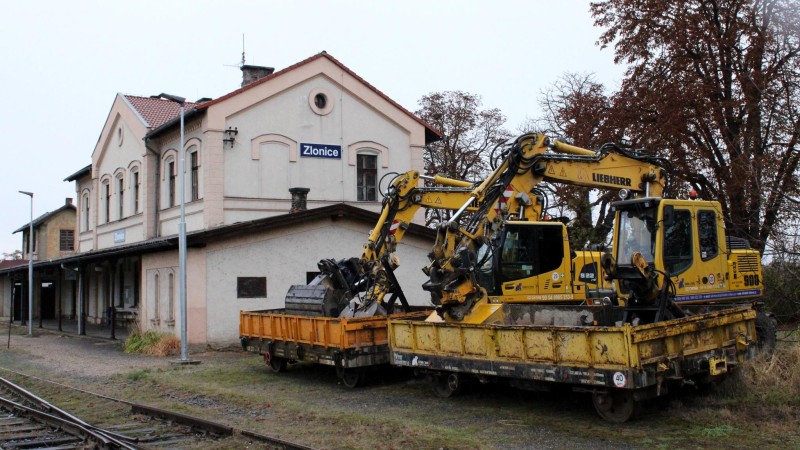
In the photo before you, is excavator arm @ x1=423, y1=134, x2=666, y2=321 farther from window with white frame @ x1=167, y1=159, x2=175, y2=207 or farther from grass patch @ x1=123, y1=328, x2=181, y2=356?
window with white frame @ x1=167, y1=159, x2=175, y2=207

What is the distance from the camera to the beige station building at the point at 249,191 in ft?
76.6

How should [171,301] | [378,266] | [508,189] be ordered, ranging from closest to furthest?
1. [508,189]
2. [378,266]
3. [171,301]

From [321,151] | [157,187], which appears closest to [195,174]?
[157,187]

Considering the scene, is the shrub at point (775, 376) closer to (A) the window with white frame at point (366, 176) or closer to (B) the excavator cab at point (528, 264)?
(B) the excavator cab at point (528, 264)

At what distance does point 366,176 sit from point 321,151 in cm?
215

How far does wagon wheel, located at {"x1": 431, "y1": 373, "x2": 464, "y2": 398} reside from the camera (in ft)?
42.5

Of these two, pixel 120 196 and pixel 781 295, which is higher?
pixel 120 196

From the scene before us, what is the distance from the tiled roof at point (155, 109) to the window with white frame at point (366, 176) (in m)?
7.62

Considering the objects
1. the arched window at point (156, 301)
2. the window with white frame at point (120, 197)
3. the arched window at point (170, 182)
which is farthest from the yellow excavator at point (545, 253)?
the window with white frame at point (120, 197)

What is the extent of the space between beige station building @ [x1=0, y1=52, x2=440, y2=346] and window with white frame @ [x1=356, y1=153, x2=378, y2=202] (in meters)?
0.04

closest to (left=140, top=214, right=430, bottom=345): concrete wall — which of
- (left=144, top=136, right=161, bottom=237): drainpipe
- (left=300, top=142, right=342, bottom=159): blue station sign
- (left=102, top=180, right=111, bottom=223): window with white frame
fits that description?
(left=300, top=142, right=342, bottom=159): blue station sign

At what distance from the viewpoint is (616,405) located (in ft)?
34.5

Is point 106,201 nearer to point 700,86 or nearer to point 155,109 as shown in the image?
point 155,109

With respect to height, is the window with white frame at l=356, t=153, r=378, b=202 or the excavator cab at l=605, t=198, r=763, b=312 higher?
the window with white frame at l=356, t=153, r=378, b=202
